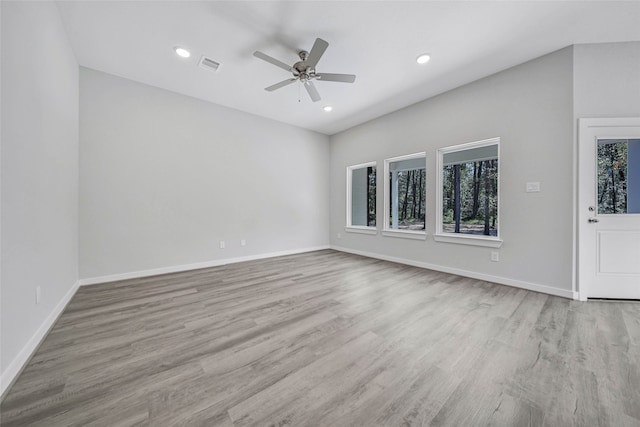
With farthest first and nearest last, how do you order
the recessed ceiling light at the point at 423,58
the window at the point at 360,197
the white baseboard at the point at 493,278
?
the window at the point at 360,197
the recessed ceiling light at the point at 423,58
the white baseboard at the point at 493,278

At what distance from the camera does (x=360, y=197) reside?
233 inches

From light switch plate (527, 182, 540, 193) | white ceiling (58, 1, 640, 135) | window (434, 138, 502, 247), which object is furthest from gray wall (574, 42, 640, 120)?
window (434, 138, 502, 247)

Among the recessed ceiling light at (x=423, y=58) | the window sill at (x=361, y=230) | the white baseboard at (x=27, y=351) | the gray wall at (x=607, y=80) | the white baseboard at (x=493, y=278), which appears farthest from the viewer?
the window sill at (x=361, y=230)

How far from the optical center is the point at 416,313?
2.30m

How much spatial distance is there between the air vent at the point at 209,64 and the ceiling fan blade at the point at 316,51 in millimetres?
1344

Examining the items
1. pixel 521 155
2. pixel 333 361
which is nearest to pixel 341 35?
pixel 521 155

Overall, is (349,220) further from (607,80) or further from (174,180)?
(607,80)

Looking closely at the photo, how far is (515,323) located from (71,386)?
3.38m

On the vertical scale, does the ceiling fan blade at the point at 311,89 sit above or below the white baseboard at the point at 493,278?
above

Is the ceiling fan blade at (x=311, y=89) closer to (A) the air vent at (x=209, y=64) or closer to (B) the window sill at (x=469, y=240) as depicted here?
(A) the air vent at (x=209, y=64)

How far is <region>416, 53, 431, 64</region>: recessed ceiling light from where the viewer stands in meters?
2.85

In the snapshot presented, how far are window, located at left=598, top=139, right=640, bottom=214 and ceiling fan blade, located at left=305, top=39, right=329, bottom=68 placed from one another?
11.0ft

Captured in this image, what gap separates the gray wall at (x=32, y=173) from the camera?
1.44m

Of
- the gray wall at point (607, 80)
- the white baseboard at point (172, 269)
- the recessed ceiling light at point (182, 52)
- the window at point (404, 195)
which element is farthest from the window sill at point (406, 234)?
the recessed ceiling light at point (182, 52)
